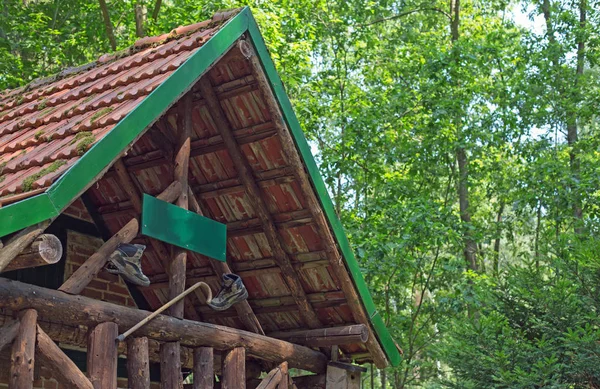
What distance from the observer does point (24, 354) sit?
16.1 feet

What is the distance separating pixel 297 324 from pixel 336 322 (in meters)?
0.41

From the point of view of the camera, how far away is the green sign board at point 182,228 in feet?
20.0

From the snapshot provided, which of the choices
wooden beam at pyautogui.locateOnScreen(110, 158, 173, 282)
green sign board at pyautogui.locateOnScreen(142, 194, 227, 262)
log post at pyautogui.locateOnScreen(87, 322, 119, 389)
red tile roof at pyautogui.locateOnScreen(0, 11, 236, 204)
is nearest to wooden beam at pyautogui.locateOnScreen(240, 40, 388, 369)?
red tile roof at pyautogui.locateOnScreen(0, 11, 236, 204)

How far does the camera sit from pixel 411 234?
53.5 feet

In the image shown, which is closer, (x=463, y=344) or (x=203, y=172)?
(x=203, y=172)

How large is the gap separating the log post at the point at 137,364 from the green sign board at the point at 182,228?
82 centimetres

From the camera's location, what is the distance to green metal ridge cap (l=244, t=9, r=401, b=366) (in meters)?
6.54

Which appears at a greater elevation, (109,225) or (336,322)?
(109,225)

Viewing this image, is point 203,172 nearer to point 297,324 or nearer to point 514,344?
point 297,324

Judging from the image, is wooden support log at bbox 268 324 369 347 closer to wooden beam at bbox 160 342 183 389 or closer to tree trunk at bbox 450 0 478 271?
wooden beam at bbox 160 342 183 389

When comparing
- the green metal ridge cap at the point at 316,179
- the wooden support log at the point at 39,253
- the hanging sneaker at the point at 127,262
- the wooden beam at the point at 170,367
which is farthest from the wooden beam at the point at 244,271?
the wooden support log at the point at 39,253

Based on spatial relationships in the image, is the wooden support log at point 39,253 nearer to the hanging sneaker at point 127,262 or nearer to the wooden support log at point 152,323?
the wooden support log at point 152,323

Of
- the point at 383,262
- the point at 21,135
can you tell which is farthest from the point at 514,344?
the point at 21,135

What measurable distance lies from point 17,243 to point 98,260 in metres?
1.40
